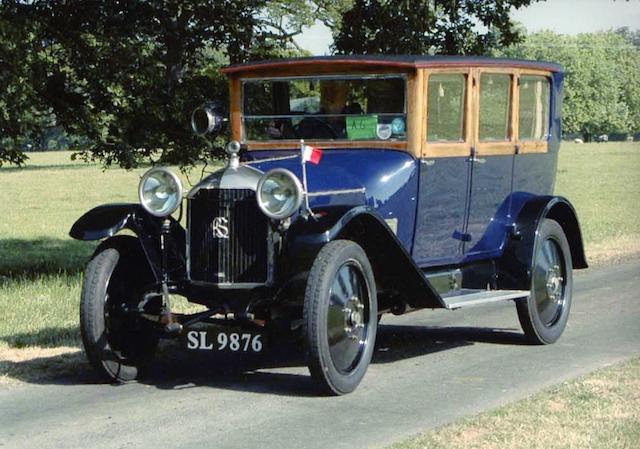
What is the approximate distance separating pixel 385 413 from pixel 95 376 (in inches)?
86.1

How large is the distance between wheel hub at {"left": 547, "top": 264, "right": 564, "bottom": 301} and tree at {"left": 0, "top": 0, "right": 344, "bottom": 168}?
5.91m

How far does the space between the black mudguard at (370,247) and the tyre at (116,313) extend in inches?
44.5

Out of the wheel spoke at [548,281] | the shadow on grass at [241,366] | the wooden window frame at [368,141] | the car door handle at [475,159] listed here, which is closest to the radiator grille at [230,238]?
the shadow on grass at [241,366]

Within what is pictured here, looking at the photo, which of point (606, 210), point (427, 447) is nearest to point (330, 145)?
point (427, 447)

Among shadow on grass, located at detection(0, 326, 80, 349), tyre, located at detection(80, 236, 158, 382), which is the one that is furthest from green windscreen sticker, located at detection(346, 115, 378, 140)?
shadow on grass, located at detection(0, 326, 80, 349)

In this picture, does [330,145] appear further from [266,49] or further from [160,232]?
[266,49]

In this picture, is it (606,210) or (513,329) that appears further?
(606,210)

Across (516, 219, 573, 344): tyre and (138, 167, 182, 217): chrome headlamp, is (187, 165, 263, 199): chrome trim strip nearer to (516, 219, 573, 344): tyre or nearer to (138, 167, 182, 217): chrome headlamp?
(138, 167, 182, 217): chrome headlamp

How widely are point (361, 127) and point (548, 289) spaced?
2105mm

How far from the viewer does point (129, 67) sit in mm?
13422

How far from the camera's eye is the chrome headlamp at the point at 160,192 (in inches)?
289

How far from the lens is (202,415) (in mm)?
6457

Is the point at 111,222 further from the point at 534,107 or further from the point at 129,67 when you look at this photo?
the point at 129,67

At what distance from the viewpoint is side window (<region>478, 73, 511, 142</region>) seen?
8.73 m
